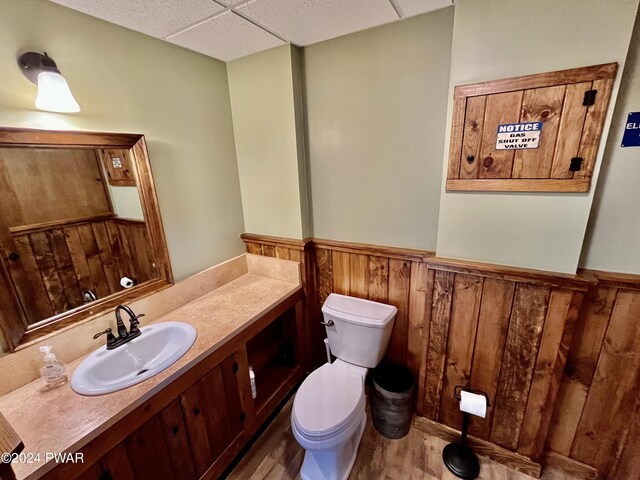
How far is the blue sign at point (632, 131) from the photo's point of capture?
1050 mm

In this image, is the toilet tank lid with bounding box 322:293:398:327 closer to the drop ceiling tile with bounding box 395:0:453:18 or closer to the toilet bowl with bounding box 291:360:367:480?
the toilet bowl with bounding box 291:360:367:480

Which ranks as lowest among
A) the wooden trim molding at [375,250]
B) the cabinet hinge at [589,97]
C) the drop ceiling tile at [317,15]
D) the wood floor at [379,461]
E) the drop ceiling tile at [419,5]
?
the wood floor at [379,461]

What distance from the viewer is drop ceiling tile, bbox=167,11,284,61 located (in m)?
1.33

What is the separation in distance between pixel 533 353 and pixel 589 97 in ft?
3.68

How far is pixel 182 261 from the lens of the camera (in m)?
→ 1.73

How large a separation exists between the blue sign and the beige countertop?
5.96 ft

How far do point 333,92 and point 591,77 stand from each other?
3.77ft

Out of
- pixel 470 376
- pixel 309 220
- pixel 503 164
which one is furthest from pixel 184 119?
pixel 470 376

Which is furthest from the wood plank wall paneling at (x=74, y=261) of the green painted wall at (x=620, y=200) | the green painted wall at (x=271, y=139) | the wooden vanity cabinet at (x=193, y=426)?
the green painted wall at (x=620, y=200)

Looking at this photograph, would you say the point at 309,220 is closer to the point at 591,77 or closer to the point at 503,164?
the point at 503,164

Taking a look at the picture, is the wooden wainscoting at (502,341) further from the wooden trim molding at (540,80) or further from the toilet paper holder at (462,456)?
the wooden trim molding at (540,80)

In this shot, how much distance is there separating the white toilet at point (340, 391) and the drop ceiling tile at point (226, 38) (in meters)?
1.57

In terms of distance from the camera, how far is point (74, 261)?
1317 millimetres

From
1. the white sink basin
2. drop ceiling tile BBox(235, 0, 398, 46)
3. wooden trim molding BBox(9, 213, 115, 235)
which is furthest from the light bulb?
the white sink basin
